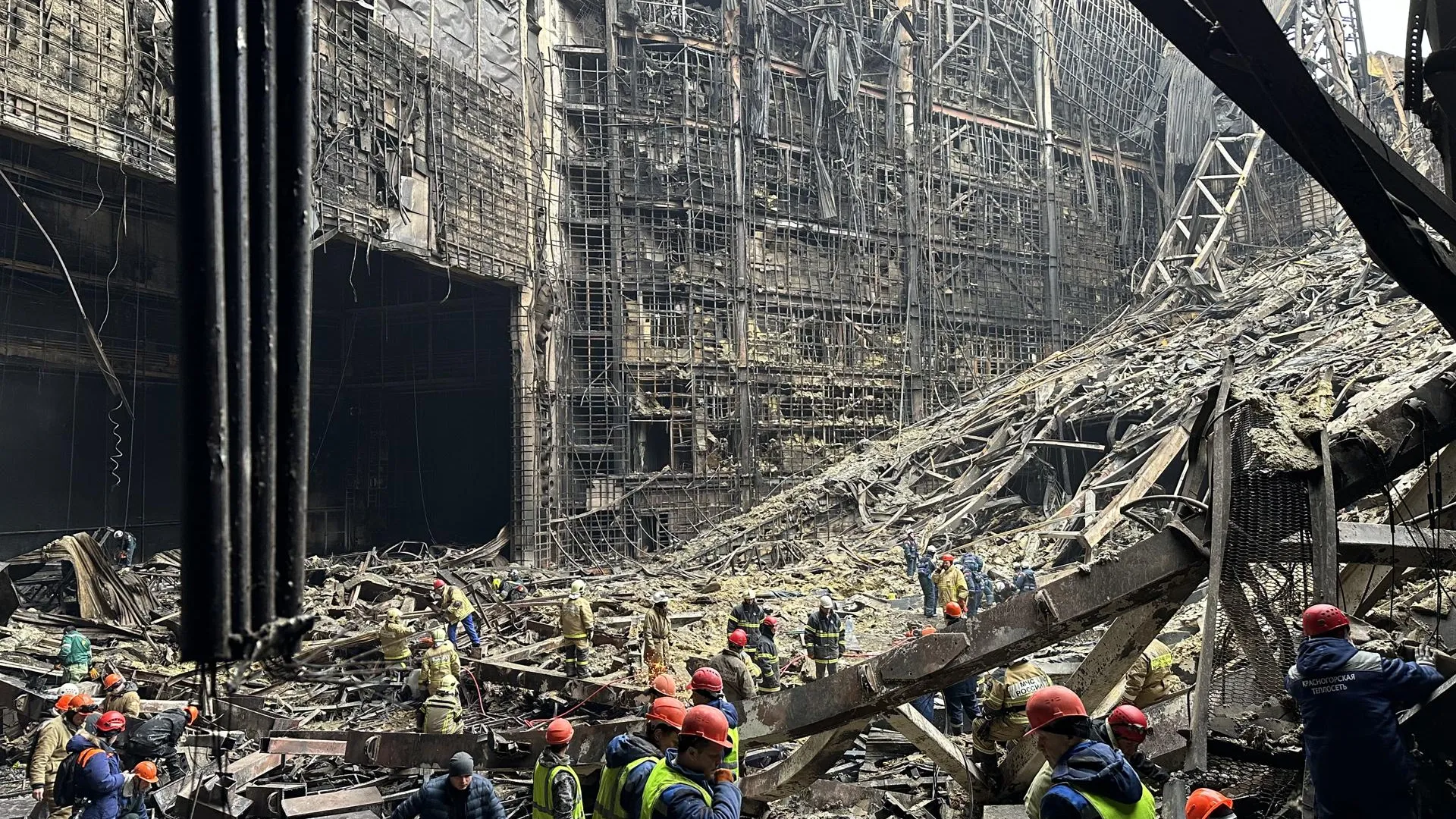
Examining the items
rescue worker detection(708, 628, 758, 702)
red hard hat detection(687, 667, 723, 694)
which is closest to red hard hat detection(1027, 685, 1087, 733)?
red hard hat detection(687, 667, 723, 694)

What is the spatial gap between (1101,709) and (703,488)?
16.7m

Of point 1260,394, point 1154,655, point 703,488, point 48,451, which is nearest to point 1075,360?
point 703,488

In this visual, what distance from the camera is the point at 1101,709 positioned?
272 inches

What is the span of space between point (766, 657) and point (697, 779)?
7350 millimetres

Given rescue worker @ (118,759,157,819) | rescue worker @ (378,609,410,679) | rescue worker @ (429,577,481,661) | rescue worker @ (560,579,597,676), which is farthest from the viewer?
rescue worker @ (429,577,481,661)

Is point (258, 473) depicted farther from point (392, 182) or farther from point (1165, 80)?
point (1165, 80)

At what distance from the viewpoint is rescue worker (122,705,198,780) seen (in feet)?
27.4

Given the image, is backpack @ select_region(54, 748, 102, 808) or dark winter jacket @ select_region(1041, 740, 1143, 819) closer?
dark winter jacket @ select_region(1041, 740, 1143, 819)

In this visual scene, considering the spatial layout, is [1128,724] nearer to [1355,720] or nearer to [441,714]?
[1355,720]

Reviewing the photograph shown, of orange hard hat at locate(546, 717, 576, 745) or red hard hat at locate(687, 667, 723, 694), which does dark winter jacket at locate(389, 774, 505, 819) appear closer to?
orange hard hat at locate(546, 717, 576, 745)

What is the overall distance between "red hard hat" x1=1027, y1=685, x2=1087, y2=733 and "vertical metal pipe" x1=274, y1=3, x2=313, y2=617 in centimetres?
253

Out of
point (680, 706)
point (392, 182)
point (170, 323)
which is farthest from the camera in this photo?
point (170, 323)

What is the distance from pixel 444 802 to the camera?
5715mm

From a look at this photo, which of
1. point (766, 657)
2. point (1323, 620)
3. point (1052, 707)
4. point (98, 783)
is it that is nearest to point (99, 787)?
point (98, 783)
